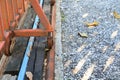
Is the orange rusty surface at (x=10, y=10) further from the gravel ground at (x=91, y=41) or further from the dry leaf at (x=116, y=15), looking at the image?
the dry leaf at (x=116, y=15)

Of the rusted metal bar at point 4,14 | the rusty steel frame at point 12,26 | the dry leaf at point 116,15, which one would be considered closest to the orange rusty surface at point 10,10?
the rusty steel frame at point 12,26

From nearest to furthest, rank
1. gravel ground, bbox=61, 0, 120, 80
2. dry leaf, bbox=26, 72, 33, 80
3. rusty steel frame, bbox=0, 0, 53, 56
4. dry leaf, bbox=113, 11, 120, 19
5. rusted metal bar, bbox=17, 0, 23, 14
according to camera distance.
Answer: dry leaf, bbox=26, 72, 33, 80 → rusty steel frame, bbox=0, 0, 53, 56 → gravel ground, bbox=61, 0, 120, 80 → rusted metal bar, bbox=17, 0, 23, 14 → dry leaf, bbox=113, 11, 120, 19

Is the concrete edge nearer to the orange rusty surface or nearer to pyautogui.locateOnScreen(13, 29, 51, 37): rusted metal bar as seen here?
pyautogui.locateOnScreen(13, 29, 51, 37): rusted metal bar

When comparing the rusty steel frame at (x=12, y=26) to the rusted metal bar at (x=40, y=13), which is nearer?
the rusty steel frame at (x=12, y=26)

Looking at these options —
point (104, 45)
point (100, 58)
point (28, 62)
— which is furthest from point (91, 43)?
point (28, 62)

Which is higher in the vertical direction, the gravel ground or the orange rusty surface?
the orange rusty surface

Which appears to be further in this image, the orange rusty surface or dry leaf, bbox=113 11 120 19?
dry leaf, bbox=113 11 120 19

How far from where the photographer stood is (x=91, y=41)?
3797 millimetres

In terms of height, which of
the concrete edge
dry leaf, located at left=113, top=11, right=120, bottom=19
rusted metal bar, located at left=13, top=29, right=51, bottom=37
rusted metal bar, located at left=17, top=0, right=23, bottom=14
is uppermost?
rusted metal bar, located at left=17, top=0, right=23, bottom=14

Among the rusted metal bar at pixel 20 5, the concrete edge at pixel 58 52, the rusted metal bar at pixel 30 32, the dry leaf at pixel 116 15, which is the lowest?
the concrete edge at pixel 58 52

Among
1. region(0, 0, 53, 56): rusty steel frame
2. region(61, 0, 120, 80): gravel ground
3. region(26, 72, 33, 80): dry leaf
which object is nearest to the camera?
region(26, 72, 33, 80): dry leaf

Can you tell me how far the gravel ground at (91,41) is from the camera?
309cm

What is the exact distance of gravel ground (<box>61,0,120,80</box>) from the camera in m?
3.09

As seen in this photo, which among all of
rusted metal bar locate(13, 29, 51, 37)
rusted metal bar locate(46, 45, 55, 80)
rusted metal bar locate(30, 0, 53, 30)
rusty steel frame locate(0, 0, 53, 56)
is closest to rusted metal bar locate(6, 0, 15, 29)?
rusty steel frame locate(0, 0, 53, 56)
